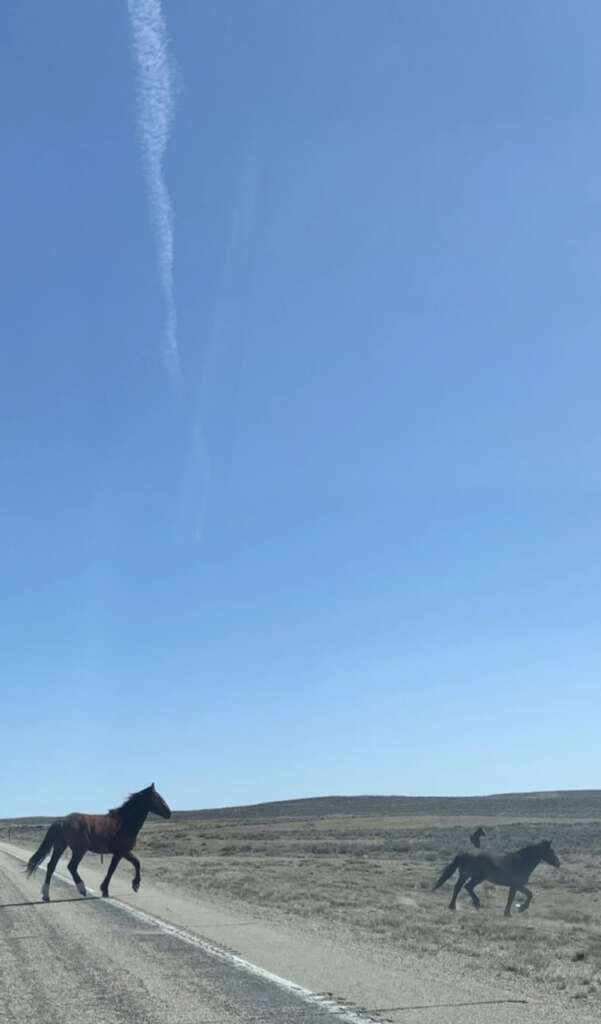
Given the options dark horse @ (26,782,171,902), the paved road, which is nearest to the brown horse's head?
dark horse @ (26,782,171,902)

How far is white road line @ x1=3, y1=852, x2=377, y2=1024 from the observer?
9.21 m

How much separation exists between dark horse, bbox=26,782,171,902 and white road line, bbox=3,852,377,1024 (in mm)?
2126

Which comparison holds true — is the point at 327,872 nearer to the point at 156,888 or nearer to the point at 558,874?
the point at 558,874

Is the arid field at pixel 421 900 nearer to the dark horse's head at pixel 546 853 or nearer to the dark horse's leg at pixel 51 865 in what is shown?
the dark horse's head at pixel 546 853

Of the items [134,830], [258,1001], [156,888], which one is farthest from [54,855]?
[258,1001]

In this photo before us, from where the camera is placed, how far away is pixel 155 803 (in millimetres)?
22250

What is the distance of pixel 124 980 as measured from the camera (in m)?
10.9

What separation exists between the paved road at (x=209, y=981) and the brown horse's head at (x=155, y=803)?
5.09m

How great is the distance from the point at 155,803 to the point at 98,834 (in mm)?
1541

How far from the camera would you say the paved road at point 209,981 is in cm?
922

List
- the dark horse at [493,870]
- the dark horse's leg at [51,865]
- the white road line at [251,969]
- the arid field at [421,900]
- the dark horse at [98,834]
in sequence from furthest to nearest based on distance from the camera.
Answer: the dark horse at [493,870] < the dark horse at [98,834] < the dark horse's leg at [51,865] < the arid field at [421,900] < the white road line at [251,969]

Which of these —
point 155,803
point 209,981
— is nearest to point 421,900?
point 155,803

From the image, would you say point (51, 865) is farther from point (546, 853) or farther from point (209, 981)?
point (546, 853)

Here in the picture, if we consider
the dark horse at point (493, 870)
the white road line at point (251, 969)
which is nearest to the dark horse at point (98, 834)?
the white road line at point (251, 969)
